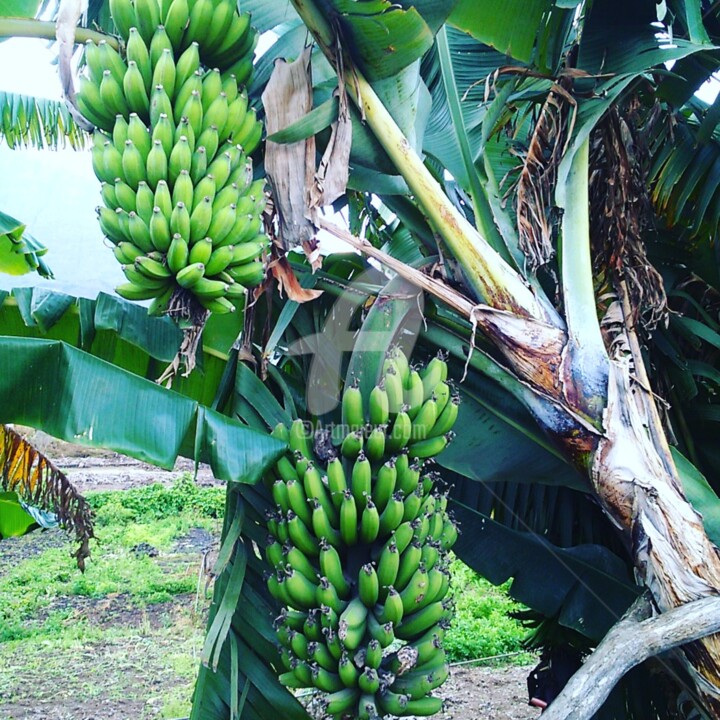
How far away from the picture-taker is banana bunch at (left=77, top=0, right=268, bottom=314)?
46.4 inches

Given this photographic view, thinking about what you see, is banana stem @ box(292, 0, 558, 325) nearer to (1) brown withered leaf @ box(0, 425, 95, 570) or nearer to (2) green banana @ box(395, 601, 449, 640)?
(2) green banana @ box(395, 601, 449, 640)

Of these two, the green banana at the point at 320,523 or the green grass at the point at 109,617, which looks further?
the green grass at the point at 109,617

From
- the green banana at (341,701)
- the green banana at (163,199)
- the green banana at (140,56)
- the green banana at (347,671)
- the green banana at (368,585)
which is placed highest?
the green banana at (140,56)

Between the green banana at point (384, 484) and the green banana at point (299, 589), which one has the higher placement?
the green banana at point (384, 484)

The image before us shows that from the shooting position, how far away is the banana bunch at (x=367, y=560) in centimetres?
136

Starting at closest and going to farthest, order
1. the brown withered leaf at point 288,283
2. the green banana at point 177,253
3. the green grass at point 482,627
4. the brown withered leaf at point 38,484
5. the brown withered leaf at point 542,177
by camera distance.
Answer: the green banana at point 177,253 → the brown withered leaf at point 288,283 → the brown withered leaf at point 542,177 → the brown withered leaf at point 38,484 → the green grass at point 482,627

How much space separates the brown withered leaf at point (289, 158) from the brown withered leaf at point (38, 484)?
5.15ft

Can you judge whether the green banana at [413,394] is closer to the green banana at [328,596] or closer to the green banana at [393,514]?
the green banana at [393,514]

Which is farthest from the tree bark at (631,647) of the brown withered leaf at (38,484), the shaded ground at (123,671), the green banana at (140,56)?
the shaded ground at (123,671)

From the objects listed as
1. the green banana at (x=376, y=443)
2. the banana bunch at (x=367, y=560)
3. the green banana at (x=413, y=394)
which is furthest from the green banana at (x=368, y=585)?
the green banana at (x=413, y=394)

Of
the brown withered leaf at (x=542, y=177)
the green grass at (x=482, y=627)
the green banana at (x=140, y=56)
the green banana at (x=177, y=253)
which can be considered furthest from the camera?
the green grass at (x=482, y=627)

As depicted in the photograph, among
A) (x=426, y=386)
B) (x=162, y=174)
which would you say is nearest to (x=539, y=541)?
(x=426, y=386)

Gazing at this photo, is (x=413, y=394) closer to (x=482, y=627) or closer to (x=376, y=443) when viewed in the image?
(x=376, y=443)

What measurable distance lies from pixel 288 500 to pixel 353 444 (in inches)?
7.5
